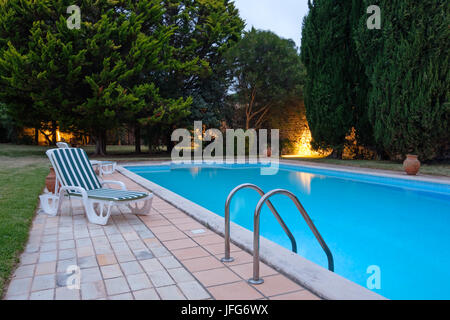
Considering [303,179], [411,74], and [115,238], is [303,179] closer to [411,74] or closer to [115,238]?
[411,74]

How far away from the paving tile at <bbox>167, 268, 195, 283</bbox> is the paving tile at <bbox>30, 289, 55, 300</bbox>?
0.84 metres

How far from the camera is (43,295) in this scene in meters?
2.21

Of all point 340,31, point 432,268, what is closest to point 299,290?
point 432,268

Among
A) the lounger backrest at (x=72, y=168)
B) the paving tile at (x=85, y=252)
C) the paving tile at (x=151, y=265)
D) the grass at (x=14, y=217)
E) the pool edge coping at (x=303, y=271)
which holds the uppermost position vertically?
the lounger backrest at (x=72, y=168)

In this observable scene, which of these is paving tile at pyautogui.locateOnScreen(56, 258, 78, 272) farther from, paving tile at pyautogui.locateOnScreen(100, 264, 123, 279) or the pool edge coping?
the pool edge coping

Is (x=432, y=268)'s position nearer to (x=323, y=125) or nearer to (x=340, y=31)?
(x=323, y=125)

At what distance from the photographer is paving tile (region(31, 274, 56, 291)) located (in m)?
2.33

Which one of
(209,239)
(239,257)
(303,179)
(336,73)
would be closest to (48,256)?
(209,239)

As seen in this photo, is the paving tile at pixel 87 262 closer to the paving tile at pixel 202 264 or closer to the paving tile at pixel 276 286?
the paving tile at pixel 202 264

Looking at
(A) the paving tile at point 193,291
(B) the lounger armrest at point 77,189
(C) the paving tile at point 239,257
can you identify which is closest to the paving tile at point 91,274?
(A) the paving tile at point 193,291

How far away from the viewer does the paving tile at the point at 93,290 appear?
220 cm

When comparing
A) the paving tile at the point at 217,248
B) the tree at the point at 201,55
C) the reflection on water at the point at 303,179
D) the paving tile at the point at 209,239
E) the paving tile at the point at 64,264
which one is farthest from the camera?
the tree at the point at 201,55

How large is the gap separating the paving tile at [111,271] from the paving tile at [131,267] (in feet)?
0.14

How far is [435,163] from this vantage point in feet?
39.8
